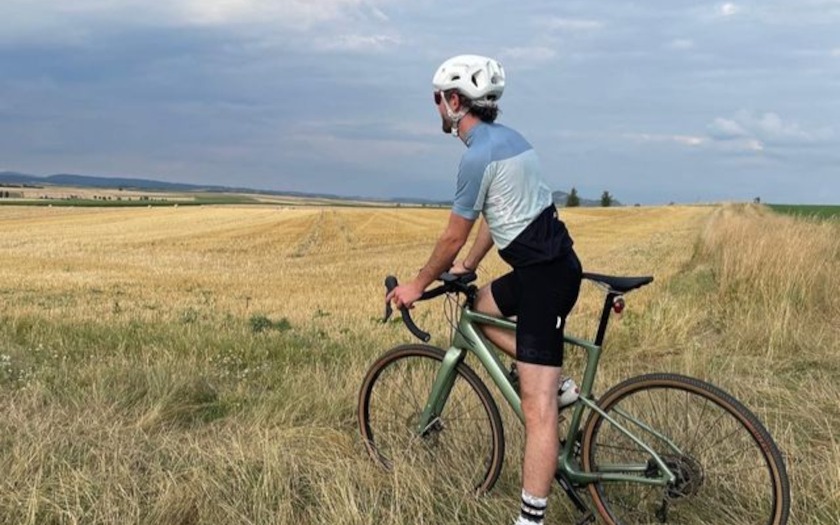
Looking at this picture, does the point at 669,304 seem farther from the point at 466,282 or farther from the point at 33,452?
the point at 33,452

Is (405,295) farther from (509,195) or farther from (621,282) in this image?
(621,282)

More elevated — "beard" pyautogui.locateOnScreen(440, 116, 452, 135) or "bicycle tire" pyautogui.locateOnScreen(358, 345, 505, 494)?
"beard" pyautogui.locateOnScreen(440, 116, 452, 135)

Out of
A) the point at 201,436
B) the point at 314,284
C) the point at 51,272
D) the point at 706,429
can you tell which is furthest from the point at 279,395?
the point at 51,272

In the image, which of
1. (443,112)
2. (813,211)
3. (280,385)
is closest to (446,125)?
(443,112)

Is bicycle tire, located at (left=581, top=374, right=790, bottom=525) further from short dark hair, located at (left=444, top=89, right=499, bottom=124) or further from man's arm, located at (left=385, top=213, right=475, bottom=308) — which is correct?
short dark hair, located at (left=444, top=89, right=499, bottom=124)

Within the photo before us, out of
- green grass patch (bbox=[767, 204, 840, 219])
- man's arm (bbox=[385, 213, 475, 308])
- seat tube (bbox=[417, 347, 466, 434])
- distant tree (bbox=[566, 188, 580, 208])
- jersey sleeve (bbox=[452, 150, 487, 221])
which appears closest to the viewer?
jersey sleeve (bbox=[452, 150, 487, 221])

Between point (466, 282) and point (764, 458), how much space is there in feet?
5.32

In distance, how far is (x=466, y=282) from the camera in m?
4.02

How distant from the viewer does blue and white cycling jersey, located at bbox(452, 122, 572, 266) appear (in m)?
3.37

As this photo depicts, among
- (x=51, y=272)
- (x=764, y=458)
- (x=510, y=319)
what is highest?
(x=510, y=319)

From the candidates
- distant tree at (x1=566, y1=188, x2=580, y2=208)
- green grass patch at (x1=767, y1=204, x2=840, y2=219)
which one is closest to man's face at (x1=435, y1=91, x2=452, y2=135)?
green grass patch at (x1=767, y1=204, x2=840, y2=219)

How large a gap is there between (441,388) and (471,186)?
4.21 ft

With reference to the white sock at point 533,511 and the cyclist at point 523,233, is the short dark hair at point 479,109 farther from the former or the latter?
the white sock at point 533,511

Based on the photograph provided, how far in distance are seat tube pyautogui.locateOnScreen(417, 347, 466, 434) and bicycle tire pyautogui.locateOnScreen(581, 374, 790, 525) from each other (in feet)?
2.54
